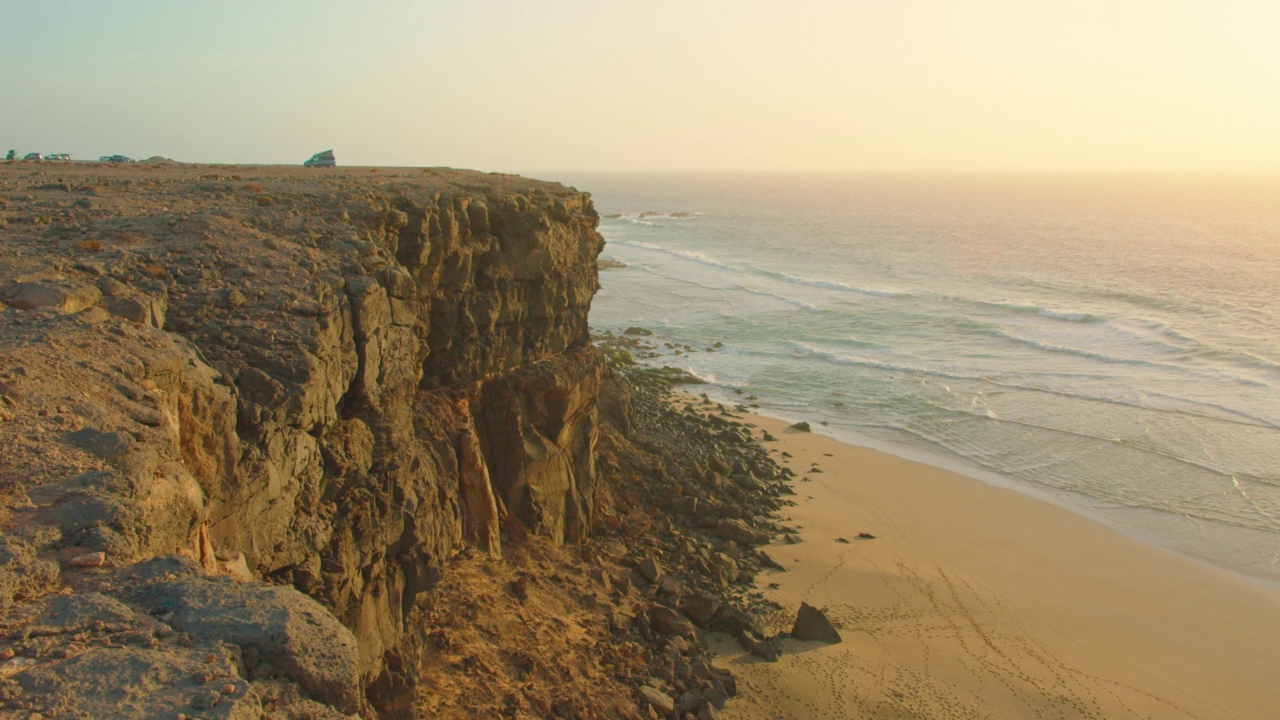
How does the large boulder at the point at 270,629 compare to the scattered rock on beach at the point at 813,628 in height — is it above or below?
above

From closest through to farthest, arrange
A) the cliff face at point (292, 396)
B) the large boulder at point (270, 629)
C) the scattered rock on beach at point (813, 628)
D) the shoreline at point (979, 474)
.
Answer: the large boulder at point (270, 629) < the cliff face at point (292, 396) < the scattered rock on beach at point (813, 628) < the shoreline at point (979, 474)

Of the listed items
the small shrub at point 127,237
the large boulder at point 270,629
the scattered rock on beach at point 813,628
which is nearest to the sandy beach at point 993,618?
the scattered rock on beach at point 813,628

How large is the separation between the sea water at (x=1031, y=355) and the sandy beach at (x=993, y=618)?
266cm

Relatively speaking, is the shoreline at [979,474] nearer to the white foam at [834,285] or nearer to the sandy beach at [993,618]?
the sandy beach at [993,618]

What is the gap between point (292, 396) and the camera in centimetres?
1009

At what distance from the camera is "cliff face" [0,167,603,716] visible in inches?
270

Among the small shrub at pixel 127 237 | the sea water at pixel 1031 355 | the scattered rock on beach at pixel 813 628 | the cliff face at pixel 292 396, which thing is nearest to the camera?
the cliff face at pixel 292 396

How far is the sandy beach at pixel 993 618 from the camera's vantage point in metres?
17.0

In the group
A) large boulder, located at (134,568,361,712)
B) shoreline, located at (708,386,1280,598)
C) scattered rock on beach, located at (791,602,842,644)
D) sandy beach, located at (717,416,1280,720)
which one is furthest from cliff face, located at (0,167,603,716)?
shoreline, located at (708,386,1280,598)

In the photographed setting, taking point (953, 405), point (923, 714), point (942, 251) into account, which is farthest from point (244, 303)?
point (942, 251)

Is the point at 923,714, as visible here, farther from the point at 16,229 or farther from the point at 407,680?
the point at 16,229

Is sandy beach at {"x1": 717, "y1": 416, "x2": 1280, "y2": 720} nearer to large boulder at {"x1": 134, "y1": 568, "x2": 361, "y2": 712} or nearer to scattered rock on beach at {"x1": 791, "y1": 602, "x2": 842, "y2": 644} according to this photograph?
scattered rock on beach at {"x1": 791, "y1": 602, "x2": 842, "y2": 644}

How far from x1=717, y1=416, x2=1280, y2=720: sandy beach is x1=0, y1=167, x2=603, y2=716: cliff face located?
6251 millimetres

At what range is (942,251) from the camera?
97.6m
